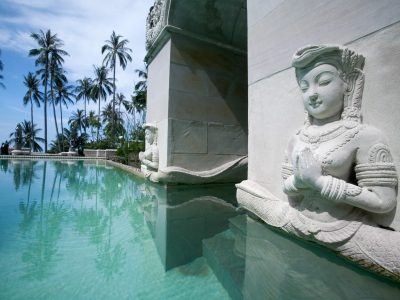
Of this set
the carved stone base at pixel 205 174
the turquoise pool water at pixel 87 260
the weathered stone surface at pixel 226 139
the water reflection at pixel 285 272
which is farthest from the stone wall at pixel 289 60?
the weathered stone surface at pixel 226 139

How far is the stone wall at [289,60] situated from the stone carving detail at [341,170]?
11 cm

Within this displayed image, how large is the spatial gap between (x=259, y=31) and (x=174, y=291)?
3.11 m

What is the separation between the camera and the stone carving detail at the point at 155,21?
623 cm

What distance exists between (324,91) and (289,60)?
896 mm

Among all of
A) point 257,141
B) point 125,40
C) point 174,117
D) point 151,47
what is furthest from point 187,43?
point 125,40

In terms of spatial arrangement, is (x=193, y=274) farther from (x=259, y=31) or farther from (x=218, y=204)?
(x=259, y=31)

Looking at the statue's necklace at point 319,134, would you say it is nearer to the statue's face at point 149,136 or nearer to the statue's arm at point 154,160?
the statue's arm at point 154,160

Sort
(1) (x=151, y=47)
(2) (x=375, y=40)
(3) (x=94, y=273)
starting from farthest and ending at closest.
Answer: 1. (1) (x=151, y=47)
2. (2) (x=375, y=40)
3. (3) (x=94, y=273)

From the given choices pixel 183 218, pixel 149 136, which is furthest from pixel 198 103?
pixel 183 218

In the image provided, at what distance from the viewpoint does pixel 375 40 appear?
1.94 meters

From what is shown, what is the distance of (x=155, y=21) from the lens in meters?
6.95

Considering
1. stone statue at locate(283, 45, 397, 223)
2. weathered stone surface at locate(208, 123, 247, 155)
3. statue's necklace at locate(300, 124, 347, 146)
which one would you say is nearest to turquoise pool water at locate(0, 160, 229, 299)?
stone statue at locate(283, 45, 397, 223)

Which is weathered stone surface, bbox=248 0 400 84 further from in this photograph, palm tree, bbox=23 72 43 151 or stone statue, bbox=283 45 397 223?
palm tree, bbox=23 72 43 151

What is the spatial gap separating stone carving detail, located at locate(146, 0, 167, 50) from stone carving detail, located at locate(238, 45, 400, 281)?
507 cm
